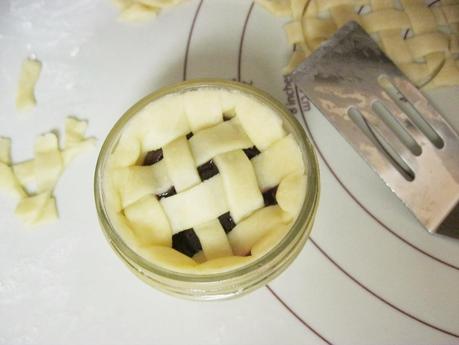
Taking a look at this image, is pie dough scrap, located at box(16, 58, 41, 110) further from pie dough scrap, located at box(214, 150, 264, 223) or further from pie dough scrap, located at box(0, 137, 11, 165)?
pie dough scrap, located at box(214, 150, 264, 223)

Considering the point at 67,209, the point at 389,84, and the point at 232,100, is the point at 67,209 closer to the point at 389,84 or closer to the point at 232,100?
the point at 232,100

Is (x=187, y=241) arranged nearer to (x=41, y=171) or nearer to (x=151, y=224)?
(x=151, y=224)

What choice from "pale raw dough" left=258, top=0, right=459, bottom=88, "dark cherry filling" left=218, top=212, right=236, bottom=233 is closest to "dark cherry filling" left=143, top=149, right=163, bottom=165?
"dark cherry filling" left=218, top=212, right=236, bottom=233

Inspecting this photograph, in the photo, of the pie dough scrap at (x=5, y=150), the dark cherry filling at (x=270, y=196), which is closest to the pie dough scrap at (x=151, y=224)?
the dark cherry filling at (x=270, y=196)

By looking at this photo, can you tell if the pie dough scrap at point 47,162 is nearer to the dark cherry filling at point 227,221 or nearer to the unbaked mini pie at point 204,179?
the unbaked mini pie at point 204,179

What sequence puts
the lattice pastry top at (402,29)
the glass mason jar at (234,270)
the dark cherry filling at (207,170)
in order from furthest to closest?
the lattice pastry top at (402,29)
the dark cherry filling at (207,170)
the glass mason jar at (234,270)

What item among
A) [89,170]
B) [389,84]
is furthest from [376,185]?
[89,170]
